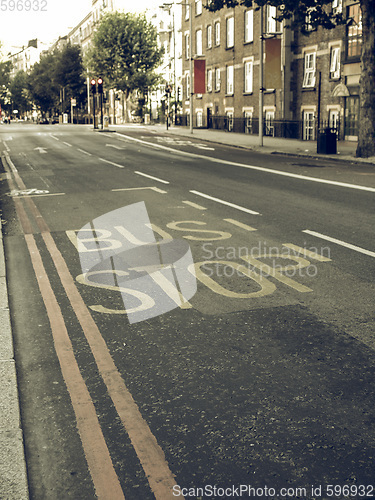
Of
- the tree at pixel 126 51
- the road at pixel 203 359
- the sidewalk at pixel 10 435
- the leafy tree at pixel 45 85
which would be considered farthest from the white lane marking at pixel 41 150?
the leafy tree at pixel 45 85

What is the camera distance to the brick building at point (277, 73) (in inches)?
1242

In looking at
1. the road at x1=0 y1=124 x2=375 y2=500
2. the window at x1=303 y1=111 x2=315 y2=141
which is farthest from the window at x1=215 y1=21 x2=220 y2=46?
the road at x1=0 y1=124 x2=375 y2=500

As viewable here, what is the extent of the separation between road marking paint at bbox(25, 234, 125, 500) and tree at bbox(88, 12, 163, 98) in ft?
229

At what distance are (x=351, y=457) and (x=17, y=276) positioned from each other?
4.84 metres

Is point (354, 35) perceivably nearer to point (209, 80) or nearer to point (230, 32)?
point (230, 32)

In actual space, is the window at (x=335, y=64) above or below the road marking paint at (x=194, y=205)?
above

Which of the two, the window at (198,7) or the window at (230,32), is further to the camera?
the window at (198,7)

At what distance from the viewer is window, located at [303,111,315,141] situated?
117ft

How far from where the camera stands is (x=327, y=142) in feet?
81.4

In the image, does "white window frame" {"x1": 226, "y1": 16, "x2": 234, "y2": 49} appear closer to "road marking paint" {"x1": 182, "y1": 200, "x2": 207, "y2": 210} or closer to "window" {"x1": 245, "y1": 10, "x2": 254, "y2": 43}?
"window" {"x1": 245, "y1": 10, "x2": 254, "y2": 43}

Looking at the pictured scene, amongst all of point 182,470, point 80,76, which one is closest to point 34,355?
point 182,470

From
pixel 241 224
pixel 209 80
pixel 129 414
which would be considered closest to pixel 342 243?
pixel 241 224

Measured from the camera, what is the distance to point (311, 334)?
500 centimetres

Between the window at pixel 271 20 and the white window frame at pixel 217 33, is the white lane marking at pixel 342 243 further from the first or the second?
the white window frame at pixel 217 33
